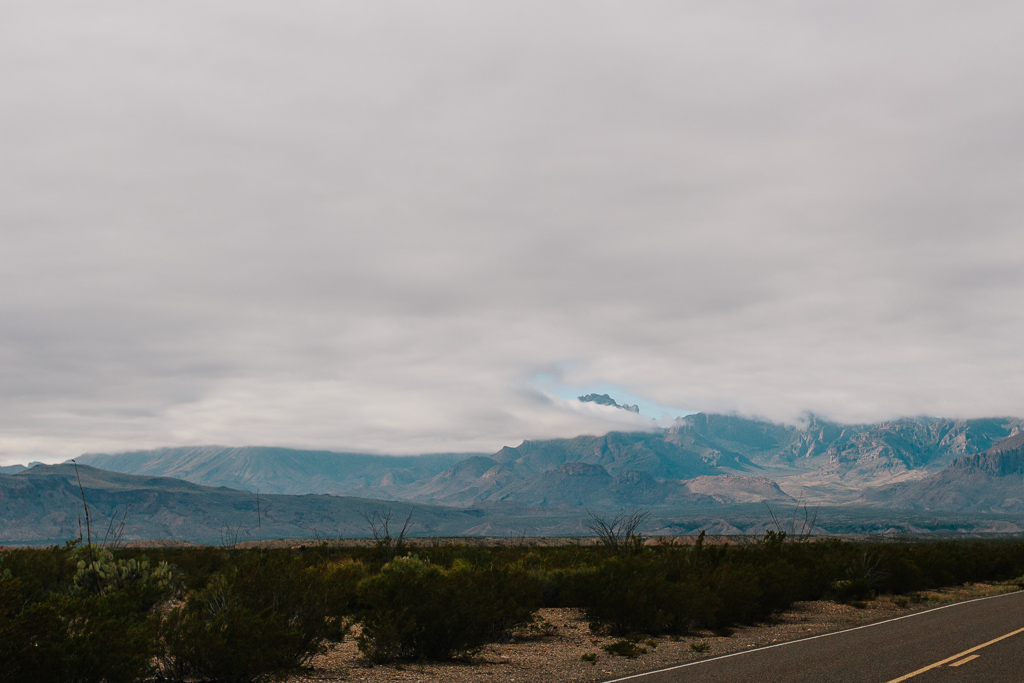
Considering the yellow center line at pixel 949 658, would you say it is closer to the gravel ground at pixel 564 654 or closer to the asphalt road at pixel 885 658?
the asphalt road at pixel 885 658

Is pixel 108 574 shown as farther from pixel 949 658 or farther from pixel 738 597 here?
pixel 949 658

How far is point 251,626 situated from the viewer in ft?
48.5

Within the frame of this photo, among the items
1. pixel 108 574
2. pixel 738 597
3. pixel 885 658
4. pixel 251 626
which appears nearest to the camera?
pixel 251 626

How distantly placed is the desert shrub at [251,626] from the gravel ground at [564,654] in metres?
1.05

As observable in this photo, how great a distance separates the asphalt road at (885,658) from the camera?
1484 cm

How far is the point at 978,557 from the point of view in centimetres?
4709

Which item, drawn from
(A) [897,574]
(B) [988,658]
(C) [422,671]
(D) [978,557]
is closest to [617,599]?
(C) [422,671]

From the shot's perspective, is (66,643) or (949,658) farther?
(949,658)

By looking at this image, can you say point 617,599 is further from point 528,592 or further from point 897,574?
point 897,574

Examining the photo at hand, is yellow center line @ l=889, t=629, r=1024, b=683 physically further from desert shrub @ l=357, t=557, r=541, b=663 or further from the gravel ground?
desert shrub @ l=357, t=557, r=541, b=663

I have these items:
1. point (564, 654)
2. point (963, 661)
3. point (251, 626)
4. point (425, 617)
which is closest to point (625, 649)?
point (564, 654)

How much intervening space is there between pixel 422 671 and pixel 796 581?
719 inches

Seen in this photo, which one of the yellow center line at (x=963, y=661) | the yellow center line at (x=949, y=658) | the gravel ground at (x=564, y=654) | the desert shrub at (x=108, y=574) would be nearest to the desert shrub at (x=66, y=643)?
the gravel ground at (x=564, y=654)

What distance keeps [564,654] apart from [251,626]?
8.79m
